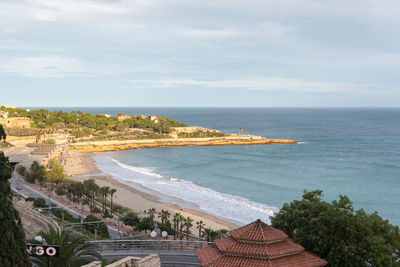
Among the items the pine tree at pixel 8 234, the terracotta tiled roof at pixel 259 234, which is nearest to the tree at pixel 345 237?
the terracotta tiled roof at pixel 259 234

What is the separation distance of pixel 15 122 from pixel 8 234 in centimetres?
10535

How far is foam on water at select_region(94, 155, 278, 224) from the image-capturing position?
33.7 metres

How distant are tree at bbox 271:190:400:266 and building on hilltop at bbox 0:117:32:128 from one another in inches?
4025

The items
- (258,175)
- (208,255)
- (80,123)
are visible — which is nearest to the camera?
(208,255)

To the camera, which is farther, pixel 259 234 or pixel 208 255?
pixel 208 255

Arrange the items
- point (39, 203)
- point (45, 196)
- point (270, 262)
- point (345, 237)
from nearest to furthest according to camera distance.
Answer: point (270, 262) → point (345, 237) → point (39, 203) → point (45, 196)

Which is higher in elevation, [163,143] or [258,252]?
[258,252]

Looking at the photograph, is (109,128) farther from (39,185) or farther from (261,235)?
(261,235)

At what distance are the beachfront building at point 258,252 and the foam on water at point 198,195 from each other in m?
20.6

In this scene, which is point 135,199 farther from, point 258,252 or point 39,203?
point 258,252

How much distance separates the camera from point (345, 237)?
43.5 feet

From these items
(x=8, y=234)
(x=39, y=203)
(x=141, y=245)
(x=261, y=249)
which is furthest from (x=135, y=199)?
(x=8, y=234)

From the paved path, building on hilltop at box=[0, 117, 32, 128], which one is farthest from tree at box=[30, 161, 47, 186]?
building on hilltop at box=[0, 117, 32, 128]

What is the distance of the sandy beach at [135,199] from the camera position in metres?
31.5
